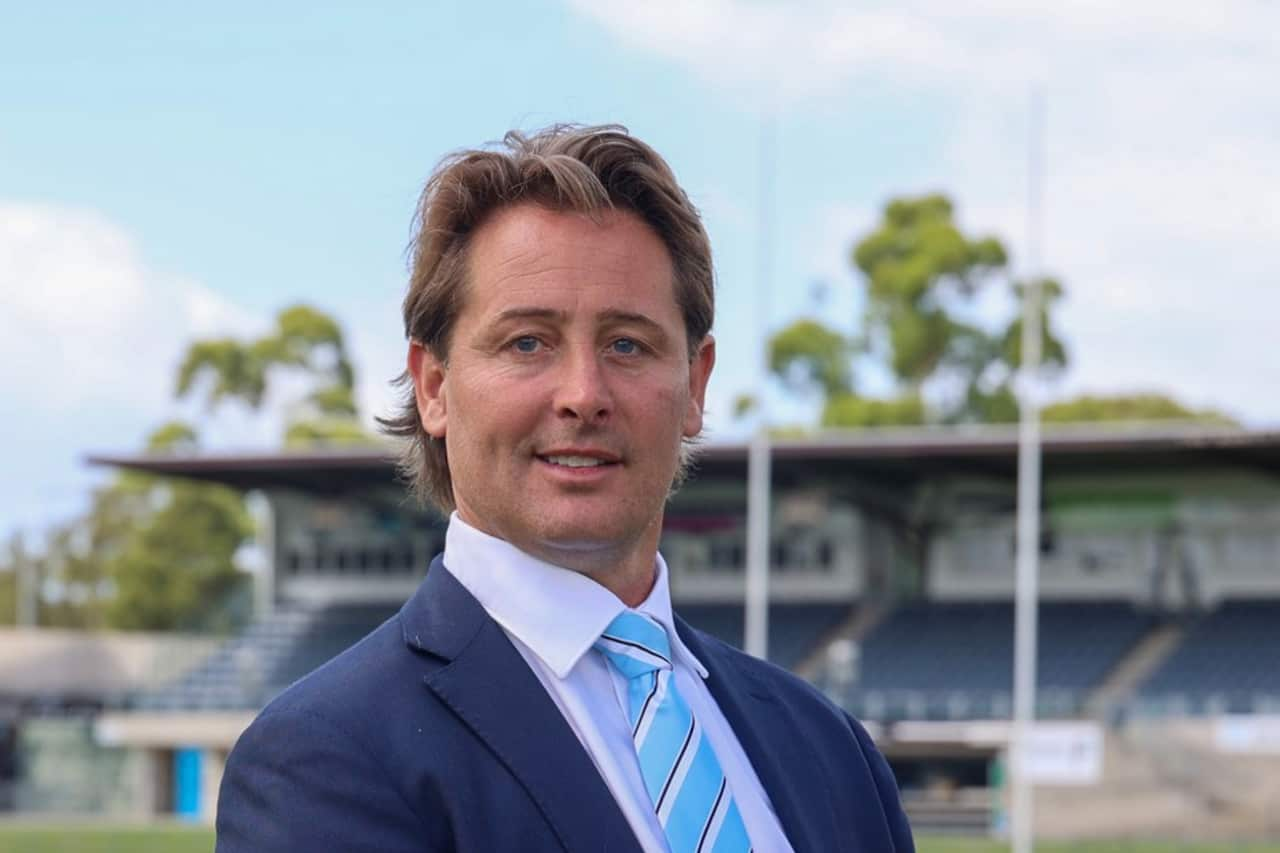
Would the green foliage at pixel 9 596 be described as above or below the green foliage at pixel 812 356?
below

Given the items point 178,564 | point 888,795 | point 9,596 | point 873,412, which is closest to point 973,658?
point 873,412

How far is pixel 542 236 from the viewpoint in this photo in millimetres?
2211

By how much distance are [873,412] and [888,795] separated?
2094 inches

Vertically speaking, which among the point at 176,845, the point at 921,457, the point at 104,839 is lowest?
the point at 104,839

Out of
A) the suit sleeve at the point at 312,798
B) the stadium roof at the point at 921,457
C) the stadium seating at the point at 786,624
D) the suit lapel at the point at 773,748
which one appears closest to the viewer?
the suit sleeve at the point at 312,798

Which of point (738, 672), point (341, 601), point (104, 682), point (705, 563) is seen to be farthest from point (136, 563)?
point (738, 672)

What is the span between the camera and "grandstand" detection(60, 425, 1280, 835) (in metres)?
33.3

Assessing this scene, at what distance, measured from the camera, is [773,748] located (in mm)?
2406

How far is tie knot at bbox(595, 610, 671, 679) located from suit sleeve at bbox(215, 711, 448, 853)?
28 cm

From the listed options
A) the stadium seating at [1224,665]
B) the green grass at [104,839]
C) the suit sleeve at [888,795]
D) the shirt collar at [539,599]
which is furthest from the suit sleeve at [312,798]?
the stadium seating at [1224,665]

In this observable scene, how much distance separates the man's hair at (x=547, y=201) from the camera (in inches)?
87.7

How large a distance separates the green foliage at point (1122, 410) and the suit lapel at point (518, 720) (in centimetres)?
5580

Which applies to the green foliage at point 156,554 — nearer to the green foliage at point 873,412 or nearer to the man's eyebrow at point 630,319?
the green foliage at point 873,412

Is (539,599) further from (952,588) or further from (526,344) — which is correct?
(952,588)
